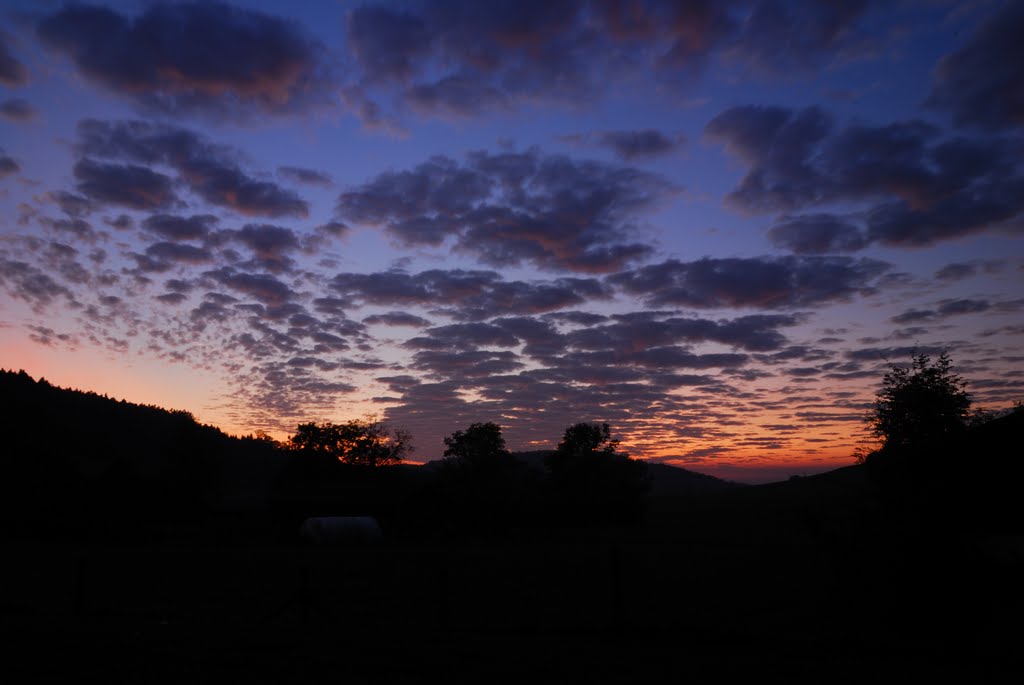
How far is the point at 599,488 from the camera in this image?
3002 inches

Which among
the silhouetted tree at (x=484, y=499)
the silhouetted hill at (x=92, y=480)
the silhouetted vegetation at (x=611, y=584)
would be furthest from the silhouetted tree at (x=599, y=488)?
the silhouetted hill at (x=92, y=480)

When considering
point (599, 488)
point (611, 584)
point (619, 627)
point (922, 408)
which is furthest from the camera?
point (599, 488)

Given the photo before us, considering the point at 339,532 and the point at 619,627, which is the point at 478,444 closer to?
the point at 339,532

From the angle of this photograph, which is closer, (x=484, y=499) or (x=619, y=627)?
(x=619, y=627)

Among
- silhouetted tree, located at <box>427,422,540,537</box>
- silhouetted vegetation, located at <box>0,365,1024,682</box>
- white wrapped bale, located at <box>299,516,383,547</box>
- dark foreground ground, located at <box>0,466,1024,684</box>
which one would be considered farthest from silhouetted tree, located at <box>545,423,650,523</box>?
dark foreground ground, located at <box>0,466,1024,684</box>

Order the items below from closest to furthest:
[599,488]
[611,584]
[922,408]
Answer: [611,584] → [922,408] → [599,488]

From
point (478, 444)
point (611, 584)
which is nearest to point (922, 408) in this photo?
point (611, 584)

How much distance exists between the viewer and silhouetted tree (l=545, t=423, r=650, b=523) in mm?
75438

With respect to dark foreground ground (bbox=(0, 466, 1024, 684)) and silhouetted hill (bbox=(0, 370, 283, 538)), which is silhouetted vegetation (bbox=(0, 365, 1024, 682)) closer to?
dark foreground ground (bbox=(0, 466, 1024, 684))

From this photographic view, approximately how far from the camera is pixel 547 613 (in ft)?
50.4

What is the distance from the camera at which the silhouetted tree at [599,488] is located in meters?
75.4

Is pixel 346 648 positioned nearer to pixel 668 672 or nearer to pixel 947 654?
pixel 668 672

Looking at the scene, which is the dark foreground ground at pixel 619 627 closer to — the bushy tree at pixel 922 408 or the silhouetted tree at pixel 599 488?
the bushy tree at pixel 922 408

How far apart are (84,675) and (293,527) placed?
5278 cm
